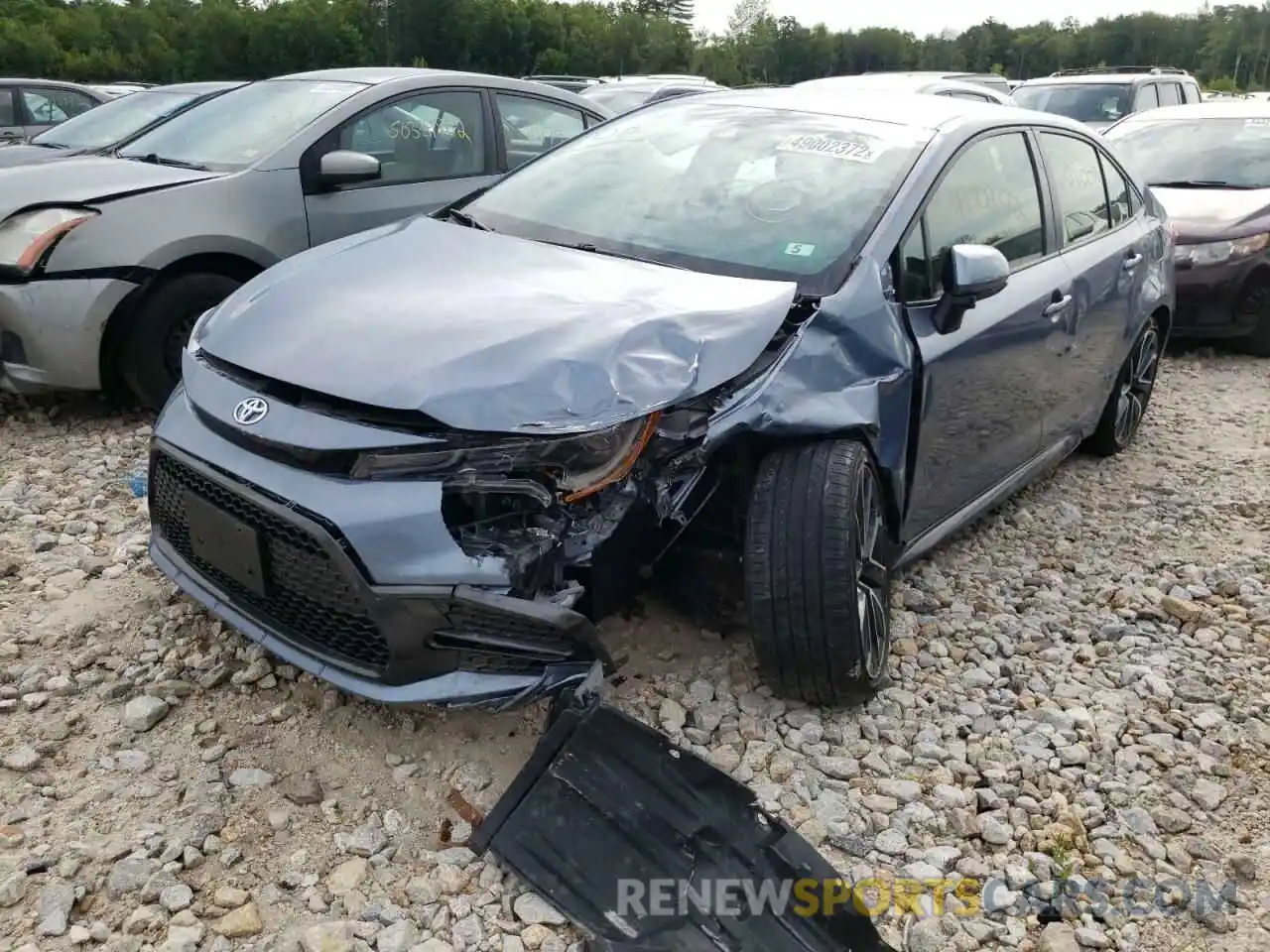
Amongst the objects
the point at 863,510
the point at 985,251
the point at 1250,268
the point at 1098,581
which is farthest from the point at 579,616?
the point at 1250,268

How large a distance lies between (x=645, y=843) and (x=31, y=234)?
3.64 metres

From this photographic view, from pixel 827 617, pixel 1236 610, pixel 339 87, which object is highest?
pixel 339 87

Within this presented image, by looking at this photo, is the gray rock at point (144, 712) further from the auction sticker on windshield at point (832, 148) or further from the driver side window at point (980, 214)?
the auction sticker on windshield at point (832, 148)

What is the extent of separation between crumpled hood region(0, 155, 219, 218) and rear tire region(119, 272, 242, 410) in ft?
1.45

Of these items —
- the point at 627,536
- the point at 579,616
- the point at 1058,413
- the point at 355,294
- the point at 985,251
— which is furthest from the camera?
the point at 1058,413

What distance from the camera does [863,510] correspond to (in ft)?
9.55

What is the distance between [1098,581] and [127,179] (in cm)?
432

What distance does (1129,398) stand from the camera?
5.04 meters

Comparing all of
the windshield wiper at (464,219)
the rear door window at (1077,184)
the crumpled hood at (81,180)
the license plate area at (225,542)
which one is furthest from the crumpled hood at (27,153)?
the rear door window at (1077,184)

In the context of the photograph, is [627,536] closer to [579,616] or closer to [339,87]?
[579,616]

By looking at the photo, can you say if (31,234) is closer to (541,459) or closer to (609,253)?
(609,253)

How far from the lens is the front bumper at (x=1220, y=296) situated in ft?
22.1

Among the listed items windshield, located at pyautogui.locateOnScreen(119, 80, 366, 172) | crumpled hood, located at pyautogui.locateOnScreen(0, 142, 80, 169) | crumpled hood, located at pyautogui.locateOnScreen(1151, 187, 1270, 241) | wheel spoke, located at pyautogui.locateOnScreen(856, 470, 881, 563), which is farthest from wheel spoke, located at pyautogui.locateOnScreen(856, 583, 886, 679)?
crumpled hood, located at pyautogui.locateOnScreen(0, 142, 80, 169)

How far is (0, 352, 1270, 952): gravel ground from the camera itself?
227cm
